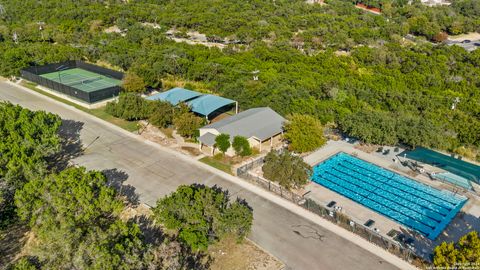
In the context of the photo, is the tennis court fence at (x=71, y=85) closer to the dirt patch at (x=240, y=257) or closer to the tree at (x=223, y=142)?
the tree at (x=223, y=142)

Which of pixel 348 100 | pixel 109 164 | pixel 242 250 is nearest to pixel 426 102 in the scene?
pixel 348 100

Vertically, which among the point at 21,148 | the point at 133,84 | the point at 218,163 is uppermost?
the point at 21,148

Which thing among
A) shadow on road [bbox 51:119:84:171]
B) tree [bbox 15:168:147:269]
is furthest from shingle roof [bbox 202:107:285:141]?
tree [bbox 15:168:147:269]

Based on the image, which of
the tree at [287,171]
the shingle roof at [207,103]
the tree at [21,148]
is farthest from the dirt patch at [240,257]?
the shingle roof at [207,103]

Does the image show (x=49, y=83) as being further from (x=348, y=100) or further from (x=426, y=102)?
(x=426, y=102)

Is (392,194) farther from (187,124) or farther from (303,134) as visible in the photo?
(187,124)

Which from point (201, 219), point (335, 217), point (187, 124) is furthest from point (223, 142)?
point (335, 217)
